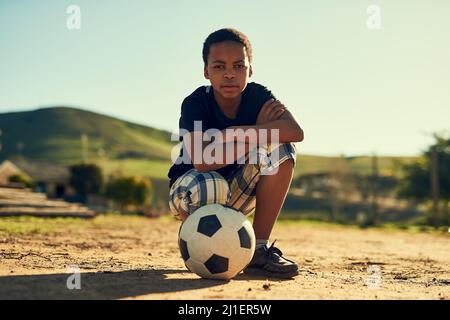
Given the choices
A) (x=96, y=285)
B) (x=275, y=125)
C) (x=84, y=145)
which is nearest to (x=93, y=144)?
(x=84, y=145)

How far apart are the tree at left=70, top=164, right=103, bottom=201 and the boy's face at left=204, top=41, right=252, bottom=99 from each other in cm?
5127

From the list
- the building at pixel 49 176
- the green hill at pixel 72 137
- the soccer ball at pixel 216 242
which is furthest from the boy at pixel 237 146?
the green hill at pixel 72 137

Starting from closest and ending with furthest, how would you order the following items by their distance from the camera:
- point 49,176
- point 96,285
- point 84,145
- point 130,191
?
point 96,285 < point 130,191 < point 49,176 < point 84,145

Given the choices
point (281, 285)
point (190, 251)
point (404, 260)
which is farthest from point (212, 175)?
point (404, 260)

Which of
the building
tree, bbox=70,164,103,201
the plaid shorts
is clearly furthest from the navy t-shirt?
the building

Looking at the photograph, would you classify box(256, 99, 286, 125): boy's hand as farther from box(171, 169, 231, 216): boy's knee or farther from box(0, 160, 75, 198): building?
box(0, 160, 75, 198): building

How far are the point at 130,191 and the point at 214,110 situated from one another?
44941 mm

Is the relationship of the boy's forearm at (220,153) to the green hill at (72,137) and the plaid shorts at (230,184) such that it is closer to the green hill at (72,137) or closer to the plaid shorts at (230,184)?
the plaid shorts at (230,184)

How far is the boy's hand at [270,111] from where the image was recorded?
4.81 metres

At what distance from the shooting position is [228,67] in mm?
4527

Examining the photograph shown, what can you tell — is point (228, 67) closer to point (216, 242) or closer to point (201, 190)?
point (201, 190)

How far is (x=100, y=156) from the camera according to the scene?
333 feet
